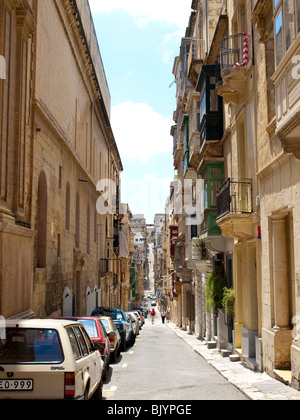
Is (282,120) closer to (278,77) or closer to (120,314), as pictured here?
(278,77)

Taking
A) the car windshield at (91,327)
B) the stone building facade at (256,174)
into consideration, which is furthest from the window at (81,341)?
the car windshield at (91,327)

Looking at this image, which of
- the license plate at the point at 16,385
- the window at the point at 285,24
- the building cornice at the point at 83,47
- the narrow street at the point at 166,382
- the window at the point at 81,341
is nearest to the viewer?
the license plate at the point at 16,385

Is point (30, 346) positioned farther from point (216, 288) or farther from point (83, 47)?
point (83, 47)

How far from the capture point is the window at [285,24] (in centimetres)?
891

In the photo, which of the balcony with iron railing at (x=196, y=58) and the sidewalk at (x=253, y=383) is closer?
the sidewalk at (x=253, y=383)

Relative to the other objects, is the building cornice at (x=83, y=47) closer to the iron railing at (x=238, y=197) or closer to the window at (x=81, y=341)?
the iron railing at (x=238, y=197)

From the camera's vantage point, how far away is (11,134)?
47.5 feet

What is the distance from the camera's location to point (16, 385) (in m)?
6.40

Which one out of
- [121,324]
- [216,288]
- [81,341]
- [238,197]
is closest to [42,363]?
[81,341]

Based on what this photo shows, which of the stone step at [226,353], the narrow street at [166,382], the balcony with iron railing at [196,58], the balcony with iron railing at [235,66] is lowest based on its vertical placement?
the stone step at [226,353]

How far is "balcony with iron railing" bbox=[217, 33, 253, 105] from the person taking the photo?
1452 centimetres

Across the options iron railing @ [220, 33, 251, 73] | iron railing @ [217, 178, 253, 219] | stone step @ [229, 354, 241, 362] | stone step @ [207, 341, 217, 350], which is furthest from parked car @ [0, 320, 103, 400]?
stone step @ [207, 341, 217, 350]

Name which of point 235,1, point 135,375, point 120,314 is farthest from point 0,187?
point 120,314

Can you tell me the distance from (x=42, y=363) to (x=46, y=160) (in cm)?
1325
